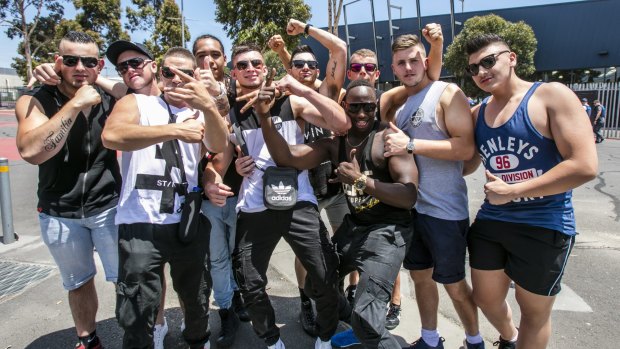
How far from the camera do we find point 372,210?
2664 millimetres

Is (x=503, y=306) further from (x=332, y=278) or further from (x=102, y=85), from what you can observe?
(x=102, y=85)

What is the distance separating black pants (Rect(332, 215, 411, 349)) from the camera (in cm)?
242

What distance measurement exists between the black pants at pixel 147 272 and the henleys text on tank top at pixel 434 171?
5.23 feet

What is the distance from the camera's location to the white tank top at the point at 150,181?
2.44 m

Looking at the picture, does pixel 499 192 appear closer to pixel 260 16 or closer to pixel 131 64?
pixel 131 64

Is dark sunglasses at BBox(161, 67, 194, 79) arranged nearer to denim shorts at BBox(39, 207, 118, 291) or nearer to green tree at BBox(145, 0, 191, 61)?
denim shorts at BBox(39, 207, 118, 291)

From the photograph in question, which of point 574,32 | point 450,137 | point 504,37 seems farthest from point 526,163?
point 574,32

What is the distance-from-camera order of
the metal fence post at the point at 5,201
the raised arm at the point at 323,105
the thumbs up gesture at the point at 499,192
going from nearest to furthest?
the thumbs up gesture at the point at 499,192 → the raised arm at the point at 323,105 → the metal fence post at the point at 5,201

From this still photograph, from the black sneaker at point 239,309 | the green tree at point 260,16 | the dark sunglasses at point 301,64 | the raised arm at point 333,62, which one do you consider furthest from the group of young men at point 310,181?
the green tree at point 260,16

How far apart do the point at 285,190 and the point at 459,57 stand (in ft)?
77.2

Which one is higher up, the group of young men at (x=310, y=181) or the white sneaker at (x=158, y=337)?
the group of young men at (x=310, y=181)

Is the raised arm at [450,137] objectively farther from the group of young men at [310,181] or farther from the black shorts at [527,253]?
the black shorts at [527,253]

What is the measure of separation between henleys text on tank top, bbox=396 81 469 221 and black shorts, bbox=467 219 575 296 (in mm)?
258

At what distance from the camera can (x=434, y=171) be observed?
2748mm
